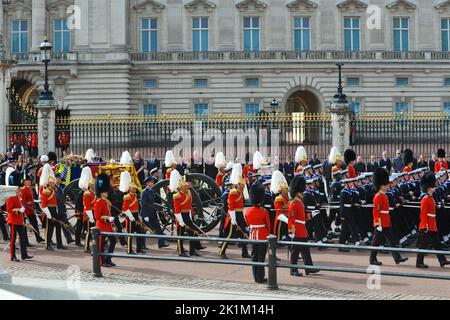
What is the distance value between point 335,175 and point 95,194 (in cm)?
529

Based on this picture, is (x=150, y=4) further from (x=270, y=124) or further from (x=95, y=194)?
(x=95, y=194)

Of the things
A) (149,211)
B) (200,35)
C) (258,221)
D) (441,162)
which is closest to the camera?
(258,221)

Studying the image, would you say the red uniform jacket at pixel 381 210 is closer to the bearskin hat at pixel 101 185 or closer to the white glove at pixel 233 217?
the white glove at pixel 233 217

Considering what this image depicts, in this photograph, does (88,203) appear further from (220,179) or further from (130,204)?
(220,179)

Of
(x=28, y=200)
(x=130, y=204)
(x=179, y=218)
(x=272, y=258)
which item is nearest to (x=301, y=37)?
(x=28, y=200)

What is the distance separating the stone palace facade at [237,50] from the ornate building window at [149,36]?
2.6 inches

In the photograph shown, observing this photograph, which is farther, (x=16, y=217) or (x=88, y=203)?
(x=88, y=203)

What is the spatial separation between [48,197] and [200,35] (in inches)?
1289

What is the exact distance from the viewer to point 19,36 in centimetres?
4806

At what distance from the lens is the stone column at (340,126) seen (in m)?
27.5

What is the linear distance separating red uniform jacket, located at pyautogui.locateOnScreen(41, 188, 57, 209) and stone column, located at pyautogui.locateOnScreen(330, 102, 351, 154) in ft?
43.7

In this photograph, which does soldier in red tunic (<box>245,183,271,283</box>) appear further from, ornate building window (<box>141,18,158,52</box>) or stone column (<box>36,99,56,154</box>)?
ornate building window (<box>141,18,158,52</box>)

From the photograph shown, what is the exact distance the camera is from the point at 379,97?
157ft

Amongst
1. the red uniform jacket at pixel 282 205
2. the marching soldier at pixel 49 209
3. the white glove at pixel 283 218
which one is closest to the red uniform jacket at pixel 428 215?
the red uniform jacket at pixel 282 205
